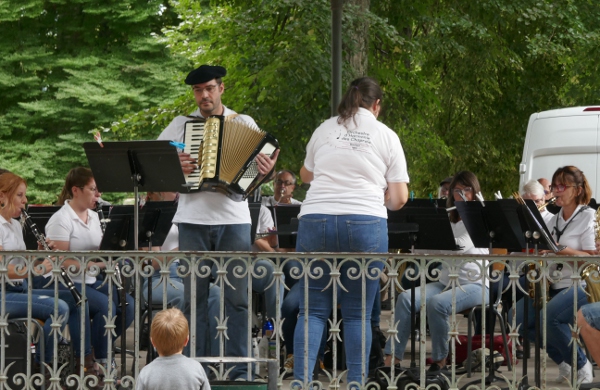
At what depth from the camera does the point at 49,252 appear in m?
6.58

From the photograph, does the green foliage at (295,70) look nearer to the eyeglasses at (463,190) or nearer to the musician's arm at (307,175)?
the eyeglasses at (463,190)

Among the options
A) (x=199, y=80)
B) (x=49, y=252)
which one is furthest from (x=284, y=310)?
(x=49, y=252)

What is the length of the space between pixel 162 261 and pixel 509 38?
655 inches

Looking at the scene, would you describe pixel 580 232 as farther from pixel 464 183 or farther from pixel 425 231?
pixel 425 231

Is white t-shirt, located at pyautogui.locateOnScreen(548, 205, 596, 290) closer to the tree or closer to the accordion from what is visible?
the accordion

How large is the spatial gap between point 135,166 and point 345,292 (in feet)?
5.30

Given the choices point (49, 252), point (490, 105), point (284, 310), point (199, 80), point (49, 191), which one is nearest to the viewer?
point (49, 252)

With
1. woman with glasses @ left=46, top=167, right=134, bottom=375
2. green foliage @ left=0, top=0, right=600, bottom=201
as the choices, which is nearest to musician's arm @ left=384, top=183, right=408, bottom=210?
woman with glasses @ left=46, top=167, right=134, bottom=375

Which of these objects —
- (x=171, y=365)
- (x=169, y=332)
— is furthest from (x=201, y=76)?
(x=171, y=365)

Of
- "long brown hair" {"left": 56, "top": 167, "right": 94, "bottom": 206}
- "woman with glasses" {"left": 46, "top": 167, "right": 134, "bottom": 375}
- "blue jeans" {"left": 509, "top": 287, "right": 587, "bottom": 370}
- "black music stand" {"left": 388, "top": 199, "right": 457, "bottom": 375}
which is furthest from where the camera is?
"long brown hair" {"left": 56, "top": 167, "right": 94, "bottom": 206}

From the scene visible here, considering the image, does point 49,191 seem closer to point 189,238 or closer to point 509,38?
point 509,38

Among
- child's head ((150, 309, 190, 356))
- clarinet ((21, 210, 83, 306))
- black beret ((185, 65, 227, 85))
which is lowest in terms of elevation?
child's head ((150, 309, 190, 356))

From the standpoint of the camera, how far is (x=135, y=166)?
23.7ft

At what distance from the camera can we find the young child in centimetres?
584
